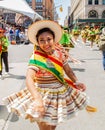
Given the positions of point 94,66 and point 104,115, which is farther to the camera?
point 94,66

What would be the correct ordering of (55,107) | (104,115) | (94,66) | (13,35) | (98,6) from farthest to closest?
(98,6) → (13,35) → (94,66) → (104,115) → (55,107)

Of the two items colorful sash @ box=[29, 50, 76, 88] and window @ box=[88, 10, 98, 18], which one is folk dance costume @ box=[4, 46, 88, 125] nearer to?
colorful sash @ box=[29, 50, 76, 88]

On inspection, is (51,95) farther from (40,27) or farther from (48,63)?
(40,27)

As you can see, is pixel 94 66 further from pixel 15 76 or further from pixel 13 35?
pixel 13 35

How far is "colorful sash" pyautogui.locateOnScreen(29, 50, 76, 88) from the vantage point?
3705 mm

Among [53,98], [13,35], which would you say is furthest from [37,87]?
[13,35]

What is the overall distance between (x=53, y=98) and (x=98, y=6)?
11060cm

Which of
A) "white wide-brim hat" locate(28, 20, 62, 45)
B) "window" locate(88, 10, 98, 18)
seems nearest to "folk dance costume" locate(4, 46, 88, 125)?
"white wide-brim hat" locate(28, 20, 62, 45)

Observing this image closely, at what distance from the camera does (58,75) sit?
3766 millimetres

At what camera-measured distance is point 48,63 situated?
12.2ft

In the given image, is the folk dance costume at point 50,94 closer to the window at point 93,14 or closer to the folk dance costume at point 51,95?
the folk dance costume at point 51,95

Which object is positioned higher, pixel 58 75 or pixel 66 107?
pixel 58 75

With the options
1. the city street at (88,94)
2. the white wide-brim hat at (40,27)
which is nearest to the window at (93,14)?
the city street at (88,94)

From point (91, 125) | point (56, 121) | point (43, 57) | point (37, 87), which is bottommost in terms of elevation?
point (91, 125)
